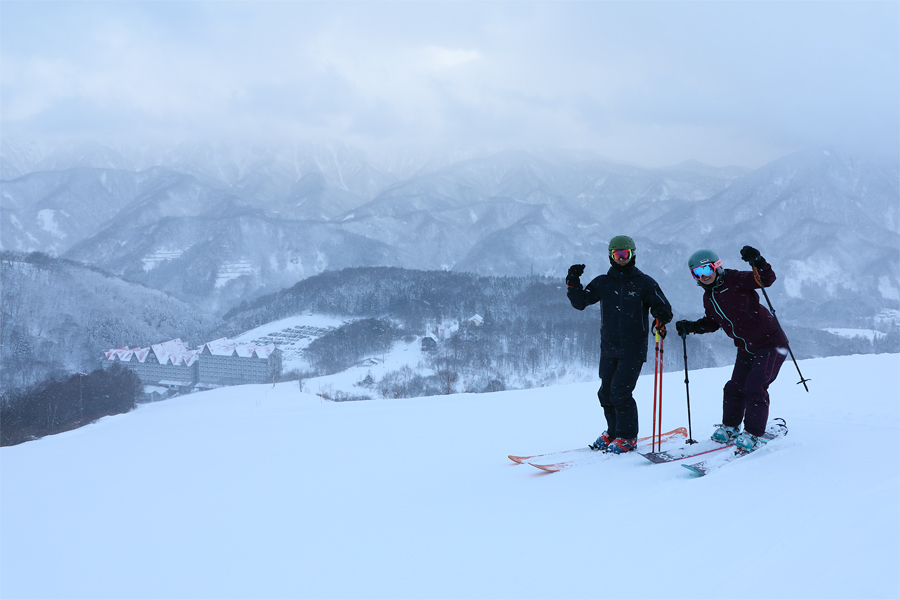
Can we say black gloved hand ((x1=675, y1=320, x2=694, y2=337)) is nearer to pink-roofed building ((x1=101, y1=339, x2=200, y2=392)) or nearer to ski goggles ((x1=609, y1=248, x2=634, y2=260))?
ski goggles ((x1=609, y1=248, x2=634, y2=260))

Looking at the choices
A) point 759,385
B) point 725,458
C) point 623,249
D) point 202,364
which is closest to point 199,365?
point 202,364

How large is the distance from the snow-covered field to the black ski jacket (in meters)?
1.07

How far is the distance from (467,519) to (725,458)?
225 centimetres

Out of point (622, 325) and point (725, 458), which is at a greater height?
point (622, 325)

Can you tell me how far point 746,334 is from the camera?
14.7 feet

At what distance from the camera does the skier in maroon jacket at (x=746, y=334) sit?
4.33m

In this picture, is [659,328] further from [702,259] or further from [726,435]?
[726,435]

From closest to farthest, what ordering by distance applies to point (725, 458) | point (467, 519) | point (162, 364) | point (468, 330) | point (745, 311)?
point (467, 519) → point (725, 458) → point (745, 311) → point (162, 364) → point (468, 330)

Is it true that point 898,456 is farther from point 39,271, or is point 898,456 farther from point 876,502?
point 39,271

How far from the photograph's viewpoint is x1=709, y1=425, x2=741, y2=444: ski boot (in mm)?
4645

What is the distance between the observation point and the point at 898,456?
3701 millimetres

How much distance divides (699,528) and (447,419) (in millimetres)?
5352

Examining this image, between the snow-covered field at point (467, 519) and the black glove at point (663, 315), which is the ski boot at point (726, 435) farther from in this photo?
the black glove at point (663, 315)

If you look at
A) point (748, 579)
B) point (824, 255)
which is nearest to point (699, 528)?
point (748, 579)
